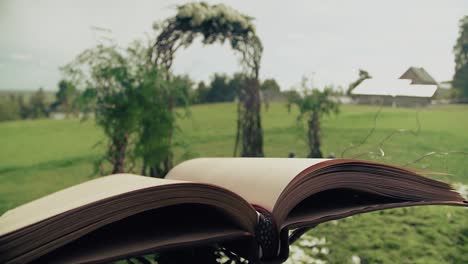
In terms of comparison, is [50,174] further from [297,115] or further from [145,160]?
[297,115]

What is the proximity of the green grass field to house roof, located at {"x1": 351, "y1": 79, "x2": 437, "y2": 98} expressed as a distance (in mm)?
223

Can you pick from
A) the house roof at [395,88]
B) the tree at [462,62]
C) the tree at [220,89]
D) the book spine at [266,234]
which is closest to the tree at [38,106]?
the tree at [220,89]

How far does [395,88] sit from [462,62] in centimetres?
347

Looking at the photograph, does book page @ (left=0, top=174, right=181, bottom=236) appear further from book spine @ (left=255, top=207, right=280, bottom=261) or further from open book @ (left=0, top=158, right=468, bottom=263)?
book spine @ (left=255, top=207, right=280, bottom=261)

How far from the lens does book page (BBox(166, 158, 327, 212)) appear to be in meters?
1.04

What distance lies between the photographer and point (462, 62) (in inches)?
180

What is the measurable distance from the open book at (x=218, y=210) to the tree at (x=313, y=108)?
3934 mm

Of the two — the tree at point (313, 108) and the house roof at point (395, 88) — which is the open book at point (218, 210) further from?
the tree at point (313, 108)

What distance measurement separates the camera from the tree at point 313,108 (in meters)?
5.17

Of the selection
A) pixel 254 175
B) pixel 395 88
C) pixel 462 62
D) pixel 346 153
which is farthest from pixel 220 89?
pixel 254 175

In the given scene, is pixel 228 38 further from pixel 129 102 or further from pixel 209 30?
pixel 129 102

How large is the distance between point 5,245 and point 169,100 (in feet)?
12.1

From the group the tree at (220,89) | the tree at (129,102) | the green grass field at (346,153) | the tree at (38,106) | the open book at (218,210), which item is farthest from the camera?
the tree at (38,106)

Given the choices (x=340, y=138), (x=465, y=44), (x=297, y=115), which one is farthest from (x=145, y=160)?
(x=465, y=44)
